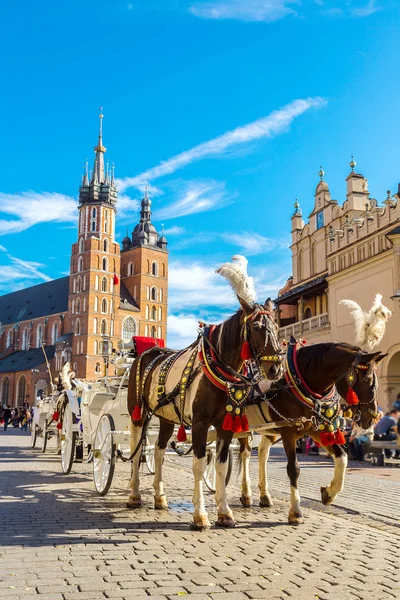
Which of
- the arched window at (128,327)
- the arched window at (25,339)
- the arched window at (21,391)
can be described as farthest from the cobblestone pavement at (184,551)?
the arched window at (25,339)

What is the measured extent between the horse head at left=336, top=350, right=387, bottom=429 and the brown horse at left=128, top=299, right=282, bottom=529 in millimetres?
980

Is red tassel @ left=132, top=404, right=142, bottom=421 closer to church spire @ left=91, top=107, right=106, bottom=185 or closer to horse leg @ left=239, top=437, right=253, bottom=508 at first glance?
horse leg @ left=239, top=437, right=253, bottom=508

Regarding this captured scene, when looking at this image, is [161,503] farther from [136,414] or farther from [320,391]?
[320,391]

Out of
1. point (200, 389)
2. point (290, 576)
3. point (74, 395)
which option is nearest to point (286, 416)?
point (200, 389)

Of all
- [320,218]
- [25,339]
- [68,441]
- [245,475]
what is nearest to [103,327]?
[25,339]

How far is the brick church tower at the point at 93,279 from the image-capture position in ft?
262

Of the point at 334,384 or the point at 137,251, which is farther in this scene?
the point at 137,251

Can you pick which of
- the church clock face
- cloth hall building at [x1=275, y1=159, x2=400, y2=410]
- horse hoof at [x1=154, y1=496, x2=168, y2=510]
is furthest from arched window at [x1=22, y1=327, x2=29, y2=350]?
horse hoof at [x1=154, y1=496, x2=168, y2=510]

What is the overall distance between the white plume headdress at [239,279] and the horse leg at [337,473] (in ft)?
6.37

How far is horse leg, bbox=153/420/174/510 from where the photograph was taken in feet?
24.4

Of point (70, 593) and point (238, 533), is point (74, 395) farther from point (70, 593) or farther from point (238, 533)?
point (70, 593)

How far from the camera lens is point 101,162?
93375 millimetres

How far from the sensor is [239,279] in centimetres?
666

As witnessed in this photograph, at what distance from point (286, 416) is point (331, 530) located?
1.30 m
